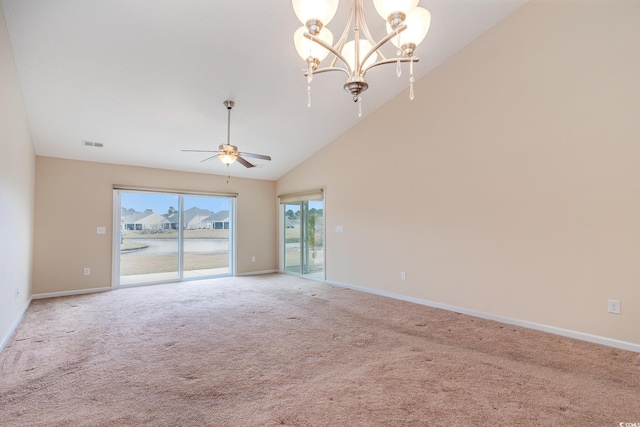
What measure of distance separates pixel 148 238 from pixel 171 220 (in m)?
0.57

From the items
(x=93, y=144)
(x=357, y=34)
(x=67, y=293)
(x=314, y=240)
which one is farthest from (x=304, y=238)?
(x=357, y=34)

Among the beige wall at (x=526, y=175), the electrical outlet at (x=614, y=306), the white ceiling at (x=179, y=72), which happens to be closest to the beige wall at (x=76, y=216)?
the white ceiling at (x=179, y=72)

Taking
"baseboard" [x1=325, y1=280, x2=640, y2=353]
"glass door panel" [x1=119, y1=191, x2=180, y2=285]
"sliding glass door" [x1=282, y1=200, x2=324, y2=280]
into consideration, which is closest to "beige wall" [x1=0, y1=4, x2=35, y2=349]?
"glass door panel" [x1=119, y1=191, x2=180, y2=285]

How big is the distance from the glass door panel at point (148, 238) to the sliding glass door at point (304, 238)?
251 cm

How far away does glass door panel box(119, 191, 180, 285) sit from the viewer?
609 cm

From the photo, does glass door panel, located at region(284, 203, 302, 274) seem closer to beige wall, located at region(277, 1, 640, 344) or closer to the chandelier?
beige wall, located at region(277, 1, 640, 344)

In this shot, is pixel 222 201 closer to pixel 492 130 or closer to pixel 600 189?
pixel 492 130

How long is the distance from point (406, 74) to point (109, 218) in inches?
227

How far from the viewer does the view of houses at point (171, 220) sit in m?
6.15

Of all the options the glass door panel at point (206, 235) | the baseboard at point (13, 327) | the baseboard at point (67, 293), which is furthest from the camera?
the glass door panel at point (206, 235)

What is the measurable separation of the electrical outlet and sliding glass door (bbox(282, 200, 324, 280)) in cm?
445

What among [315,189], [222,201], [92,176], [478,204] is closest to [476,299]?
[478,204]

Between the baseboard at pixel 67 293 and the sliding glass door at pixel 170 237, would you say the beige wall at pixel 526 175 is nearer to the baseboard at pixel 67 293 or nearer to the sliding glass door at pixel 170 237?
the sliding glass door at pixel 170 237

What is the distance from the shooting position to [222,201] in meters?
7.35
